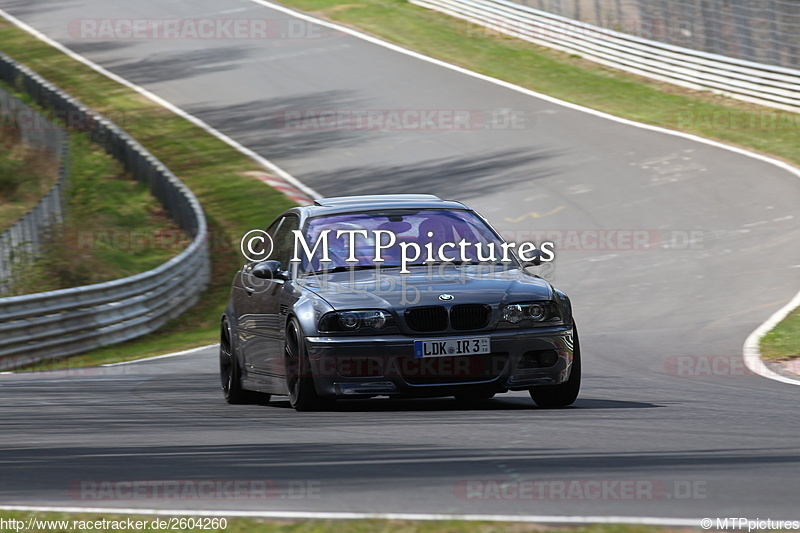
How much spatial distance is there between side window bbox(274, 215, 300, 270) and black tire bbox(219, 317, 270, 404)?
84cm

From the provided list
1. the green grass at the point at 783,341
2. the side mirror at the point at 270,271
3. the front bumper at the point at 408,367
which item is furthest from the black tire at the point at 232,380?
the green grass at the point at 783,341

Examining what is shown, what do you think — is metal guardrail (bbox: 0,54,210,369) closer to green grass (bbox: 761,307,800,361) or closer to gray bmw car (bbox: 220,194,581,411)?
gray bmw car (bbox: 220,194,581,411)

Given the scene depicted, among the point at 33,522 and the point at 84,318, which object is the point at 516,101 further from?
the point at 33,522

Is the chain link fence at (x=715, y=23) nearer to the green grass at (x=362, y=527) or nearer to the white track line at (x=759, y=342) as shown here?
the white track line at (x=759, y=342)

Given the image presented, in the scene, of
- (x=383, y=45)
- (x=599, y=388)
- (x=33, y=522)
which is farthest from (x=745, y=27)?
(x=33, y=522)

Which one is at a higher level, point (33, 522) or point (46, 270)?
point (33, 522)

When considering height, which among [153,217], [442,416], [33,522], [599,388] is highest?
[33,522]

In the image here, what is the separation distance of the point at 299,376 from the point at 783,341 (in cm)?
601

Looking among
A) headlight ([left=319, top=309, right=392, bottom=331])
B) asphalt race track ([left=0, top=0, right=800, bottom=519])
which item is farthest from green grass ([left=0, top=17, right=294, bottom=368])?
headlight ([left=319, top=309, right=392, bottom=331])

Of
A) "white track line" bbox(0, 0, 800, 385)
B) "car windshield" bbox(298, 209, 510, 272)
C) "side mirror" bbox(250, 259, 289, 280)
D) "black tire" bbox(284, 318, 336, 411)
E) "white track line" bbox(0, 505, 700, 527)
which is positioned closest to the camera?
"white track line" bbox(0, 505, 700, 527)

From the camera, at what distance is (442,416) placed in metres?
8.77

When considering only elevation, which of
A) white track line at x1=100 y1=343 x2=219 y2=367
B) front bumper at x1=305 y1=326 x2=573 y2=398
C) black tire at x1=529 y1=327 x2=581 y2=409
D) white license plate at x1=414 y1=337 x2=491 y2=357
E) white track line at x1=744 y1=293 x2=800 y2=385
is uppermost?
white license plate at x1=414 y1=337 x2=491 y2=357

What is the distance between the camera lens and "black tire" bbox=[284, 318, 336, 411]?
9133 mm

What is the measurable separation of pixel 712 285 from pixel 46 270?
9.31 metres
